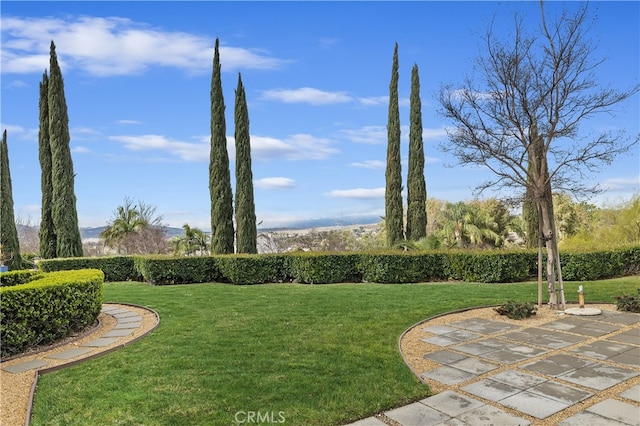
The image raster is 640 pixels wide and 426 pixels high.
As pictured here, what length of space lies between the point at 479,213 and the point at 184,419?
1935cm

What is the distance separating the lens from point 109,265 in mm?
12992

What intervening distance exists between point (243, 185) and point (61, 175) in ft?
23.0

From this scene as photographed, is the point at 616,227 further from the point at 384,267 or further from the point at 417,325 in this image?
the point at 417,325

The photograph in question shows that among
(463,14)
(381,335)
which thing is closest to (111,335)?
(381,335)

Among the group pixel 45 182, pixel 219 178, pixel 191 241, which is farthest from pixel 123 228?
pixel 219 178

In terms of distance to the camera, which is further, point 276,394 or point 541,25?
point 541,25

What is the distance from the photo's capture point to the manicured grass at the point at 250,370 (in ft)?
9.94

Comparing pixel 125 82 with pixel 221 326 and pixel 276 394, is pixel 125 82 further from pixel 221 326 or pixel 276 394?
pixel 276 394

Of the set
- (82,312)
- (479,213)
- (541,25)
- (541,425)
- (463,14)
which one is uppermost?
(463,14)

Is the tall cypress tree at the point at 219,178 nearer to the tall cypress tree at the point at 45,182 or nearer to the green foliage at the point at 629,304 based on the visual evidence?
the tall cypress tree at the point at 45,182

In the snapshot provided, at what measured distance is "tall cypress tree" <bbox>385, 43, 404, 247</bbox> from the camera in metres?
17.0

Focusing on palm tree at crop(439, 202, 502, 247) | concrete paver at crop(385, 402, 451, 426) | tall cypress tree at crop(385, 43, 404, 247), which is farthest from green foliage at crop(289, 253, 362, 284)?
palm tree at crop(439, 202, 502, 247)

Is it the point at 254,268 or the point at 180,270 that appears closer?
the point at 254,268

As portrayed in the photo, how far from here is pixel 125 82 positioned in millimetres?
9109
